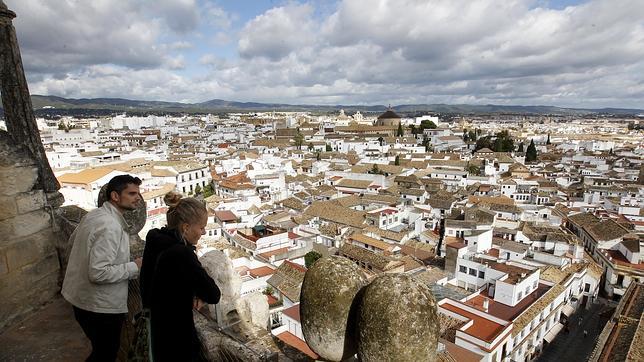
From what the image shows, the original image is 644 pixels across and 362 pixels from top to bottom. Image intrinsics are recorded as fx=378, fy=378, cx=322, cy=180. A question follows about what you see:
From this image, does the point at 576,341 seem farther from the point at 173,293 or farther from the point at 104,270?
the point at 104,270

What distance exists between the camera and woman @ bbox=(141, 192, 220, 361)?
8.05 ft

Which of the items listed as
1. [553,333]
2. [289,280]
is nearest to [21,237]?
[289,280]

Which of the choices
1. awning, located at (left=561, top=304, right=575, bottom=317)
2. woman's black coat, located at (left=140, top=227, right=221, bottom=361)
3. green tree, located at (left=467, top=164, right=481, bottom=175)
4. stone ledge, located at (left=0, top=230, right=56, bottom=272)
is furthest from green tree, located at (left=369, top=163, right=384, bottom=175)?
woman's black coat, located at (left=140, top=227, right=221, bottom=361)

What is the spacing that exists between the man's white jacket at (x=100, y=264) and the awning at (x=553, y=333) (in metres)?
19.5

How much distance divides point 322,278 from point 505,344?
547 inches

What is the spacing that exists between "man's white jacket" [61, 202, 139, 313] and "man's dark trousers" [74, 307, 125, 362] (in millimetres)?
97

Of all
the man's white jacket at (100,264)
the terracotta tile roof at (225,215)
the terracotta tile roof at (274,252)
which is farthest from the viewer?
the terracotta tile roof at (225,215)

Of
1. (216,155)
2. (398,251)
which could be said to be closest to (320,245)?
(398,251)

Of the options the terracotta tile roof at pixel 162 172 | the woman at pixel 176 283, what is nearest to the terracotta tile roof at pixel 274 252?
the woman at pixel 176 283

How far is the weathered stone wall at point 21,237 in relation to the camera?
3.73 m

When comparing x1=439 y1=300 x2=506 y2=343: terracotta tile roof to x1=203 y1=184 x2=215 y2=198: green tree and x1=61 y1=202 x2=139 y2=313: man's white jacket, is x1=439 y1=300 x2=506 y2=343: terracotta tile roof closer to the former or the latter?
x1=61 y1=202 x2=139 y2=313: man's white jacket

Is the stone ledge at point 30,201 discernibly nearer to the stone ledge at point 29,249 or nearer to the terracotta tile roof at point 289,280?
the stone ledge at point 29,249

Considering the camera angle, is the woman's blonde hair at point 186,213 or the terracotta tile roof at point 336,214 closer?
the woman's blonde hair at point 186,213

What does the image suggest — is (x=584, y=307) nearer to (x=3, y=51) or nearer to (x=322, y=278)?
(x=322, y=278)
